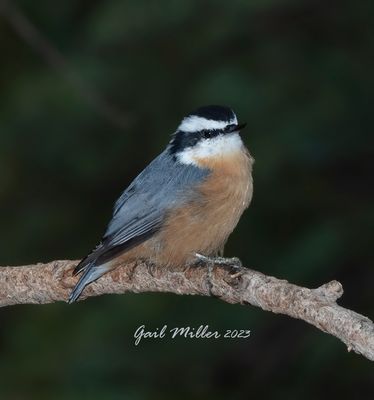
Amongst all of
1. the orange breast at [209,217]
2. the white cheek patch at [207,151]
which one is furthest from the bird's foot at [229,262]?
the white cheek patch at [207,151]

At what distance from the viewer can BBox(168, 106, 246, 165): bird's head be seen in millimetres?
4367

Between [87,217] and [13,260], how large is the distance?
0.51m

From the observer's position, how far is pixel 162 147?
6.17m

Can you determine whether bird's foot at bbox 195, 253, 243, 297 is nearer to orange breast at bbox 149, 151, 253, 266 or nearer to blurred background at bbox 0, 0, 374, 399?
orange breast at bbox 149, 151, 253, 266

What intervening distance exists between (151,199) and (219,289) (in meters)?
0.78

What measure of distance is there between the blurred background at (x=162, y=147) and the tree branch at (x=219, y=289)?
3.58 feet

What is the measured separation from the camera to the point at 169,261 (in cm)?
418

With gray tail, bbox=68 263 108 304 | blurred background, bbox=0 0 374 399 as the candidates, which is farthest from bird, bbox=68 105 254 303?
blurred background, bbox=0 0 374 399

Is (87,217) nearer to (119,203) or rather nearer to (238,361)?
(238,361)

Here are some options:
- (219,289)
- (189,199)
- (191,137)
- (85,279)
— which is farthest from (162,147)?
(219,289)

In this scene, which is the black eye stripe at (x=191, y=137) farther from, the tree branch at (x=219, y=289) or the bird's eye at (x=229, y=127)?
the tree branch at (x=219, y=289)

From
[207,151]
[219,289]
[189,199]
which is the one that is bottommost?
[219,289]

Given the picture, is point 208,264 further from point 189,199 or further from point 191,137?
point 191,137

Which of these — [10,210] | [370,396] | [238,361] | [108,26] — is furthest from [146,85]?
[370,396]
